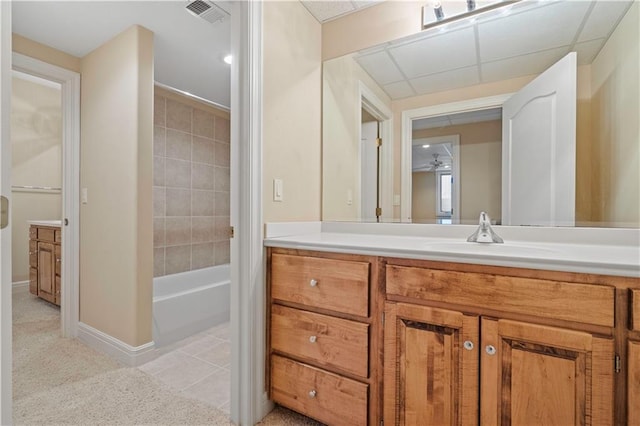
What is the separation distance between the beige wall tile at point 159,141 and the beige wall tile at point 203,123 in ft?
1.28

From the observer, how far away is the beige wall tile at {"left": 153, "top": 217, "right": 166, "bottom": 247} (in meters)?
3.01

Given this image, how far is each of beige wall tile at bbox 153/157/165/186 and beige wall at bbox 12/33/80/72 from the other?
953 mm

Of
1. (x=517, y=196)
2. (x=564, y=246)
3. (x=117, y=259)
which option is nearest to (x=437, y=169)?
(x=517, y=196)

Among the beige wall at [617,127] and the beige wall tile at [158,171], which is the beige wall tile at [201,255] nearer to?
the beige wall tile at [158,171]

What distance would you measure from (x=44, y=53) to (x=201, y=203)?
5.91 feet

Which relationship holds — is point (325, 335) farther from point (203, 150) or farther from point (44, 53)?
point (203, 150)

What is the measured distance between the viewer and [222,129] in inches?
148

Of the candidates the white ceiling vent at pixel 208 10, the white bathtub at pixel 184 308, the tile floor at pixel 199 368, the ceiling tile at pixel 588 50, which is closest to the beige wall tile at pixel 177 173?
the white bathtub at pixel 184 308

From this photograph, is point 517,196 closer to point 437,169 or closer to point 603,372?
point 437,169

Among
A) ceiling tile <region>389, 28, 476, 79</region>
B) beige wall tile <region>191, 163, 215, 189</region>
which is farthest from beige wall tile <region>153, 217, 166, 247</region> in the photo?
ceiling tile <region>389, 28, 476, 79</region>

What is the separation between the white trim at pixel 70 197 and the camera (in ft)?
7.53

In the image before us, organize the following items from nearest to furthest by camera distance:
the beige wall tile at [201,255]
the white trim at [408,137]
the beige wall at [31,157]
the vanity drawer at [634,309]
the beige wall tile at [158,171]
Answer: the vanity drawer at [634,309] < the white trim at [408,137] < the beige wall tile at [158,171] < the beige wall tile at [201,255] < the beige wall at [31,157]

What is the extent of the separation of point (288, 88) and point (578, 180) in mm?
1432

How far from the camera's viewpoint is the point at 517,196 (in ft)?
4.76
